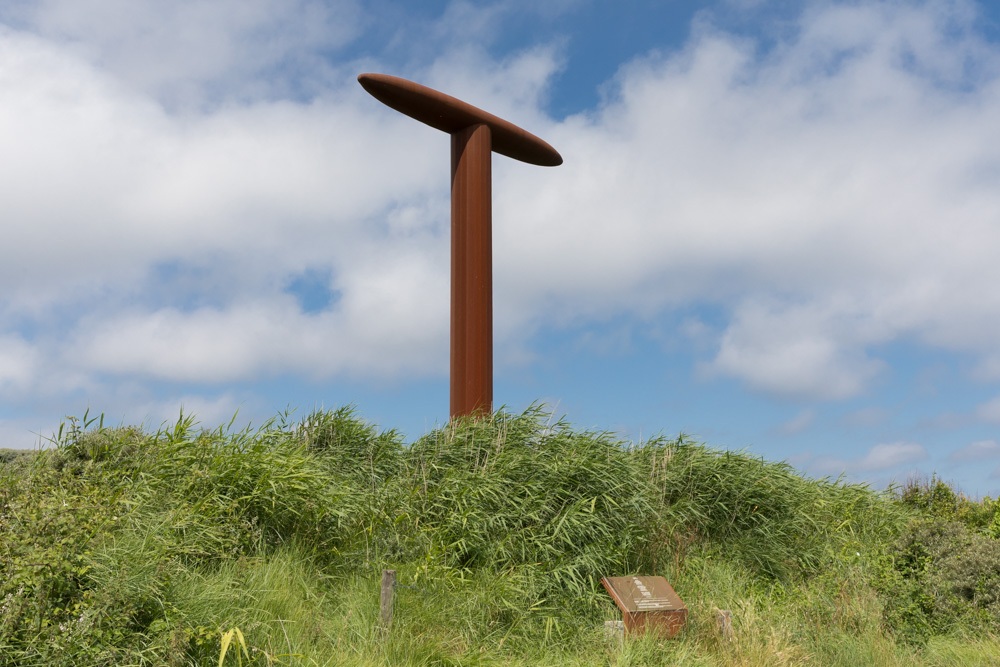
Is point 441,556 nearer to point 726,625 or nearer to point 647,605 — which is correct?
point 647,605

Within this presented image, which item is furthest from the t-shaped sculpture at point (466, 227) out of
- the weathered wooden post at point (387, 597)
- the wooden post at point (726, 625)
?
the weathered wooden post at point (387, 597)

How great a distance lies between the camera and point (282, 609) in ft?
17.7

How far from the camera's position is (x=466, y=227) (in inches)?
400

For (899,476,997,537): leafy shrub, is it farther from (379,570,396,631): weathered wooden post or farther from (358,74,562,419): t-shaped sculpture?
(379,570,396,631): weathered wooden post

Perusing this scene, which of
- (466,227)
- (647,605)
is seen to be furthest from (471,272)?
(647,605)

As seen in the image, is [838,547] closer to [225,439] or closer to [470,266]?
[470,266]

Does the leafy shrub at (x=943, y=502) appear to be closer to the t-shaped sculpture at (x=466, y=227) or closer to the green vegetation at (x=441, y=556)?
the green vegetation at (x=441, y=556)

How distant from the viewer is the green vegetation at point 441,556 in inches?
180

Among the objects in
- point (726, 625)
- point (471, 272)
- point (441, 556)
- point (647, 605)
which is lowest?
point (726, 625)

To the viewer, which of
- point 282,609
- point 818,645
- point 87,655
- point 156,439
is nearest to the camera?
point 87,655

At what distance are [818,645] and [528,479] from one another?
2.87 m

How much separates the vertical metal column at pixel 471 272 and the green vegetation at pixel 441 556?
0.83 metres

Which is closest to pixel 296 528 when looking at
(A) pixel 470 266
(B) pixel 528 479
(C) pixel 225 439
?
(C) pixel 225 439

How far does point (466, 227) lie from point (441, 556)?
4931mm
